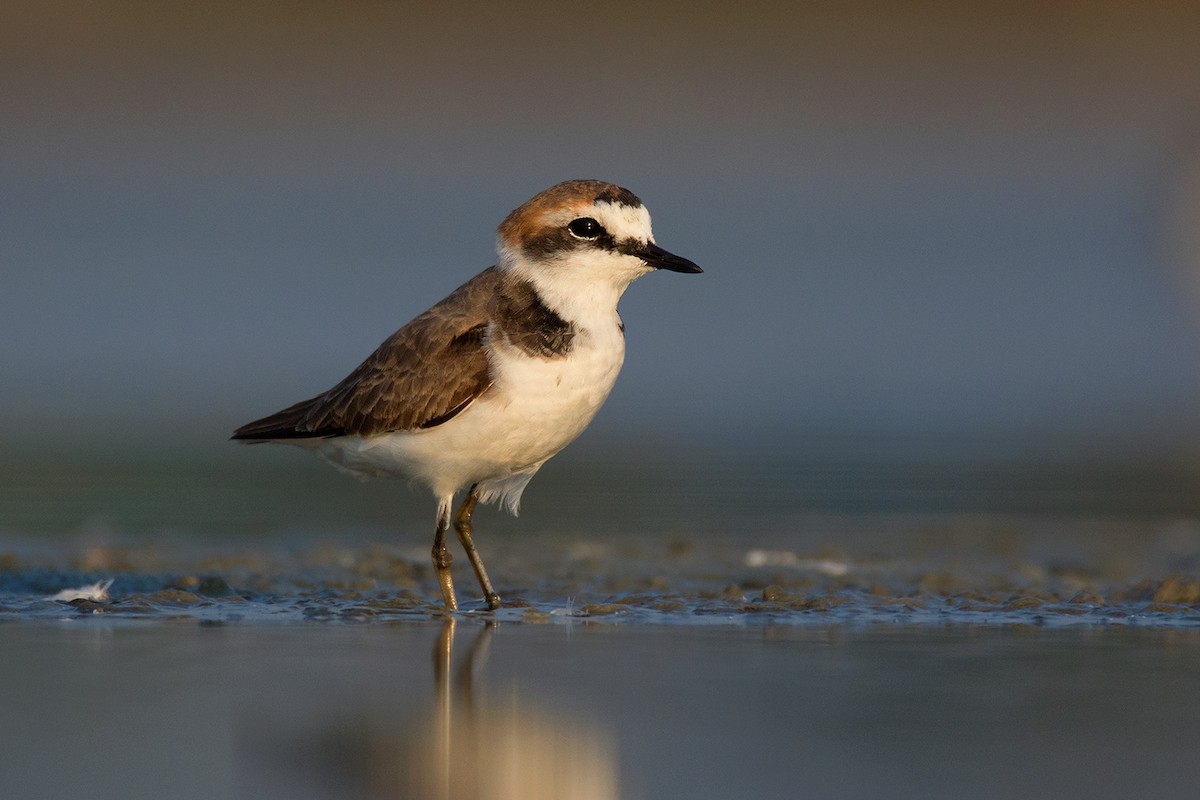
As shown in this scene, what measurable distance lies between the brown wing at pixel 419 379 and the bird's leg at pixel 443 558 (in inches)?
17.0

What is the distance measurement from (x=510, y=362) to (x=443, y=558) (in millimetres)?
939

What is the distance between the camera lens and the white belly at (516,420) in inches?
282

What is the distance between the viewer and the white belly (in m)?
7.17

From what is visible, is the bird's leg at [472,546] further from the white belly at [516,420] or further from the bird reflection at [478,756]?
the bird reflection at [478,756]

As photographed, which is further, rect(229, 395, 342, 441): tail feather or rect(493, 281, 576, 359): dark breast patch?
rect(229, 395, 342, 441): tail feather

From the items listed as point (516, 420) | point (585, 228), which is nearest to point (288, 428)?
point (516, 420)

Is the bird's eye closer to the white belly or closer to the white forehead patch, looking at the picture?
the white forehead patch

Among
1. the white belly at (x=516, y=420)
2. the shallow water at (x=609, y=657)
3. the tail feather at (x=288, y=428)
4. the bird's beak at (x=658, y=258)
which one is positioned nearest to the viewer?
the shallow water at (x=609, y=657)

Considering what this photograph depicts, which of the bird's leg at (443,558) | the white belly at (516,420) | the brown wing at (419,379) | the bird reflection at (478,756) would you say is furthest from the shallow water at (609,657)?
the brown wing at (419,379)

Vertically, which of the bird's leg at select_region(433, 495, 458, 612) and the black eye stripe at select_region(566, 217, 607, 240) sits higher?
the black eye stripe at select_region(566, 217, 607, 240)

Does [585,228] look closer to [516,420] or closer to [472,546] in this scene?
[516,420]

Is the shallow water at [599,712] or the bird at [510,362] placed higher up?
the bird at [510,362]

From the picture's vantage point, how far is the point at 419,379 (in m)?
7.43

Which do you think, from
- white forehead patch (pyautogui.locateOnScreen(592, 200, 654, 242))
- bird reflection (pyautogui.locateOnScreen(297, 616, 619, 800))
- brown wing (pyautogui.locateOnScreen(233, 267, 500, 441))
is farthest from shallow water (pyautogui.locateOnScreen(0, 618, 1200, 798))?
white forehead patch (pyautogui.locateOnScreen(592, 200, 654, 242))
